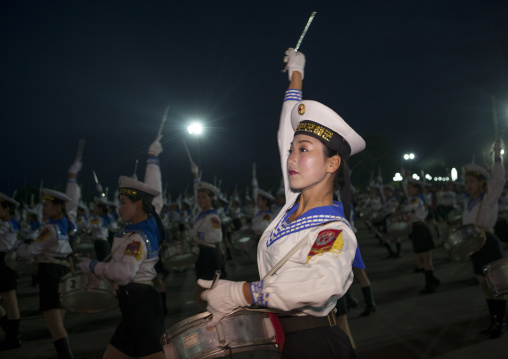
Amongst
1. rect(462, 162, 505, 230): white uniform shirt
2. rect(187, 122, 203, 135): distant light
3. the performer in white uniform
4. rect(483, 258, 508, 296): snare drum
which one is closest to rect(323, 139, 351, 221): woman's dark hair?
the performer in white uniform

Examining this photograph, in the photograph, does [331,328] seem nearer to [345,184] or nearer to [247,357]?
[247,357]

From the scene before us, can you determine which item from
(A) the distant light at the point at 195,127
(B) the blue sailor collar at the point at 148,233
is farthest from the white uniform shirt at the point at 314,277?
(A) the distant light at the point at 195,127

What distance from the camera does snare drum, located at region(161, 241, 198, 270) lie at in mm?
6234

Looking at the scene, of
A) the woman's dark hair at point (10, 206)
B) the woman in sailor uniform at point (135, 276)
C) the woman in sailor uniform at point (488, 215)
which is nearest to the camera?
the woman in sailor uniform at point (135, 276)

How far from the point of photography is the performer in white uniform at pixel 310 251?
1.43 metres

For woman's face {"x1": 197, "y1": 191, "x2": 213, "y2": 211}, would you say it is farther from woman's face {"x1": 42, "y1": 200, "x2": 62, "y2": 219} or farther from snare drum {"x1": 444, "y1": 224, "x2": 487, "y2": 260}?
snare drum {"x1": 444, "y1": 224, "x2": 487, "y2": 260}

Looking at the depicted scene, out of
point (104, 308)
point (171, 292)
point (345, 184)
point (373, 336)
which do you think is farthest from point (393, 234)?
point (345, 184)

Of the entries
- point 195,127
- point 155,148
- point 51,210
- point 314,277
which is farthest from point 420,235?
point 314,277

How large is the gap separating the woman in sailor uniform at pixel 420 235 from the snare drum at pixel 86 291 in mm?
6149

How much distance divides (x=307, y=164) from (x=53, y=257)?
14.6 feet

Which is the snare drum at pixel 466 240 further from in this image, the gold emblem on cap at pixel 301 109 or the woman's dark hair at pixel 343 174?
the gold emblem on cap at pixel 301 109

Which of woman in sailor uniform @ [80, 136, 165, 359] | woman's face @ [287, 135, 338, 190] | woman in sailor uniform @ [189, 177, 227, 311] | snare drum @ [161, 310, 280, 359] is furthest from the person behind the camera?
woman in sailor uniform @ [189, 177, 227, 311]

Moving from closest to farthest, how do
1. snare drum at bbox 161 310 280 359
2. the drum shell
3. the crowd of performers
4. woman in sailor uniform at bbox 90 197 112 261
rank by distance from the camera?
the crowd of performers, snare drum at bbox 161 310 280 359, woman in sailor uniform at bbox 90 197 112 261, the drum shell

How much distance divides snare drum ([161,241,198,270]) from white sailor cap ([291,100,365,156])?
4.68 m
